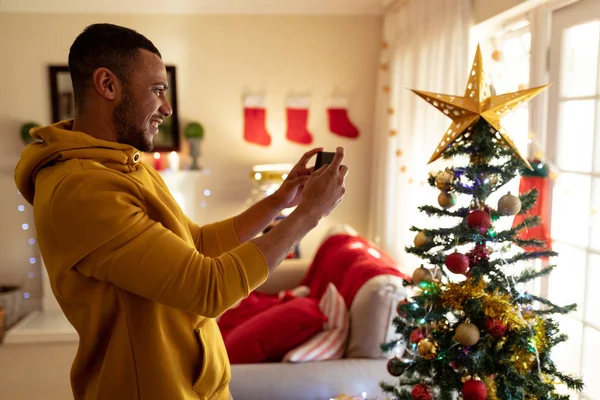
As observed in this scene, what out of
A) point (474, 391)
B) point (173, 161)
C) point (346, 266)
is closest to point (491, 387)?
point (474, 391)

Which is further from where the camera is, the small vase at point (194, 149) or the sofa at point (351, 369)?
the small vase at point (194, 149)

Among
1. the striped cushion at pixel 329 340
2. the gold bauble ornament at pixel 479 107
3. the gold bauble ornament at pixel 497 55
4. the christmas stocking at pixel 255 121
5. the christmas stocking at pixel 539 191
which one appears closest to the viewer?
the gold bauble ornament at pixel 479 107

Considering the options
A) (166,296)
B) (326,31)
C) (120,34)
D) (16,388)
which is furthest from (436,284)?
(326,31)

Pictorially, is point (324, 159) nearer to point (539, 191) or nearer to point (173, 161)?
point (539, 191)

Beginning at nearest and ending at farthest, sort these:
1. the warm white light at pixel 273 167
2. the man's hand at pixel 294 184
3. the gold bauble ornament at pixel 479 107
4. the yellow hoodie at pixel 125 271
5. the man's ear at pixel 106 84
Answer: the yellow hoodie at pixel 125 271 < the man's ear at pixel 106 84 < the man's hand at pixel 294 184 < the gold bauble ornament at pixel 479 107 < the warm white light at pixel 273 167

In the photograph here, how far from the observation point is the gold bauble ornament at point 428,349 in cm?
168

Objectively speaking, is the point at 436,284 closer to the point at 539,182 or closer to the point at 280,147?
the point at 539,182

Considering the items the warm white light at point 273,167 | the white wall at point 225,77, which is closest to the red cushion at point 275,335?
the warm white light at point 273,167

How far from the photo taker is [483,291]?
1.63 metres

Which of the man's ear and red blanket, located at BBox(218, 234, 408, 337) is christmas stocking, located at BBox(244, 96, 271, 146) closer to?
red blanket, located at BBox(218, 234, 408, 337)

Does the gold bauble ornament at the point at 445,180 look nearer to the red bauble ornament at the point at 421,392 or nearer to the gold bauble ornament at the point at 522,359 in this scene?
the gold bauble ornament at the point at 522,359

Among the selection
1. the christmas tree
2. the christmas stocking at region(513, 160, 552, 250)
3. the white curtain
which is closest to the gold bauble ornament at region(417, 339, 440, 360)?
the christmas tree

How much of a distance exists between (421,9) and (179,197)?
2.29 metres

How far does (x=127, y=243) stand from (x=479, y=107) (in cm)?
109
